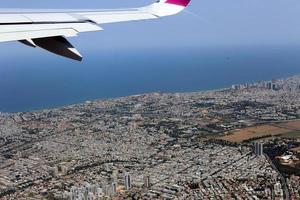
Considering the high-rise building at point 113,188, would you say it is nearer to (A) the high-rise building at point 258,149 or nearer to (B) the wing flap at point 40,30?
(A) the high-rise building at point 258,149

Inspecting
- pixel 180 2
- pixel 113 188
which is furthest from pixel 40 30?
pixel 113 188

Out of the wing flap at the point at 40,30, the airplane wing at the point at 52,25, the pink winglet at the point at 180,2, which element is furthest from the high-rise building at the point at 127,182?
the wing flap at the point at 40,30

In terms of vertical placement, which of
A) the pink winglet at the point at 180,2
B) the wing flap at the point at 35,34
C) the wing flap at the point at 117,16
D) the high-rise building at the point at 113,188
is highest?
the pink winglet at the point at 180,2

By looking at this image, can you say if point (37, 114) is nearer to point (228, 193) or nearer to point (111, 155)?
point (111, 155)

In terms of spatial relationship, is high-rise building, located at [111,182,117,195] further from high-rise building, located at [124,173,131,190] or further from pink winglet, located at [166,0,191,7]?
pink winglet, located at [166,0,191,7]

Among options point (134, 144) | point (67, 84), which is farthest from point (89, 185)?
point (67, 84)
